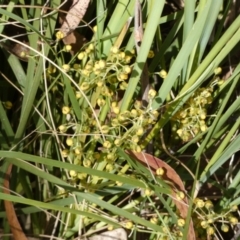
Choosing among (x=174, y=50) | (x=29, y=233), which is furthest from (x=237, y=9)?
(x=29, y=233)

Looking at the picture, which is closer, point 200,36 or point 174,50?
point 200,36

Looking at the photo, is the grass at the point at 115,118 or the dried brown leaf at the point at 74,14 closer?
the grass at the point at 115,118

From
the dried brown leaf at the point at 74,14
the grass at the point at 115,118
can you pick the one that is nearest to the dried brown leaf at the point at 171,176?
the grass at the point at 115,118

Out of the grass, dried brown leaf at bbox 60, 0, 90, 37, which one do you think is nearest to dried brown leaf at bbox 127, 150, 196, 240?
the grass

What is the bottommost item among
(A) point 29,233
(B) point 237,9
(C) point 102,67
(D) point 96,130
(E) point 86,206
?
(A) point 29,233

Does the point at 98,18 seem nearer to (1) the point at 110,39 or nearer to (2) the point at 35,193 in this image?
(1) the point at 110,39

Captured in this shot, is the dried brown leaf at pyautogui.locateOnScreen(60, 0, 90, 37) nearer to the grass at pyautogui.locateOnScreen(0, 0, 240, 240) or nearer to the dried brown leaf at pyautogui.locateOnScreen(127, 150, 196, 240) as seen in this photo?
the grass at pyautogui.locateOnScreen(0, 0, 240, 240)

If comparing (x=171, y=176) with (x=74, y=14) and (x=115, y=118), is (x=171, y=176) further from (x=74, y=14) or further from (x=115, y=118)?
(x=74, y=14)

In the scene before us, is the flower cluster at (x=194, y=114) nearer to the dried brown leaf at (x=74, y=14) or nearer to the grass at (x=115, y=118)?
the grass at (x=115, y=118)
